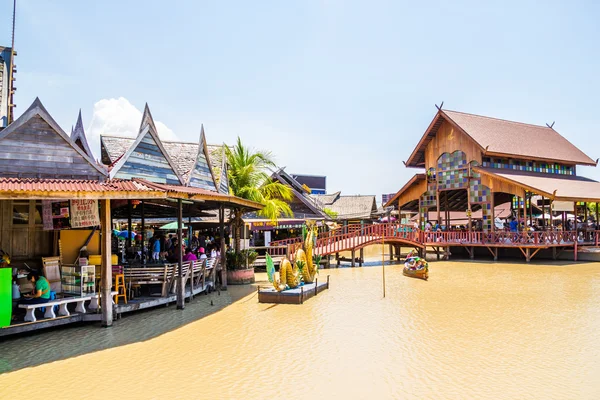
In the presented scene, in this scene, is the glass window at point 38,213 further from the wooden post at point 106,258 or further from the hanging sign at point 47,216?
the wooden post at point 106,258

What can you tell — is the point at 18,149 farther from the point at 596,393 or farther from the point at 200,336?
the point at 596,393

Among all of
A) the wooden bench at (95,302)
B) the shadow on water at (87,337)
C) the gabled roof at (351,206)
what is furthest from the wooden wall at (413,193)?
the wooden bench at (95,302)

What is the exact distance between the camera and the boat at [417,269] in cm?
1841

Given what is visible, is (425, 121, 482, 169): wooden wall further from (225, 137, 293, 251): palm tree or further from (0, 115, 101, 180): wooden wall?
(0, 115, 101, 180): wooden wall

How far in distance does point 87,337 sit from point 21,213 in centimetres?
374

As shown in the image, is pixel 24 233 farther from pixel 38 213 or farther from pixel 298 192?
pixel 298 192

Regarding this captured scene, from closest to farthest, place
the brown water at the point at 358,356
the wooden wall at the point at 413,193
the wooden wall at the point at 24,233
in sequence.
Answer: the brown water at the point at 358,356, the wooden wall at the point at 24,233, the wooden wall at the point at 413,193

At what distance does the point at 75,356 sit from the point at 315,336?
177 inches

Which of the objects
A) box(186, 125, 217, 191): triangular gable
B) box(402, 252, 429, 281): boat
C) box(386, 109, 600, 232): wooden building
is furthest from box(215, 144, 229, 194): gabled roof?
box(386, 109, 600, 232): wooden building

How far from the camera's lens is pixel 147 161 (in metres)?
13.6

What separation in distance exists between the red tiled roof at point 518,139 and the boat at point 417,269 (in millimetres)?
9902

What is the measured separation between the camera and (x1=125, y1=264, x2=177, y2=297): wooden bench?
11606 millimetres

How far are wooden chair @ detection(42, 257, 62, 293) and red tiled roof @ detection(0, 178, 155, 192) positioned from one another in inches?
83.9

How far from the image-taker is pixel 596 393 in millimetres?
6309
